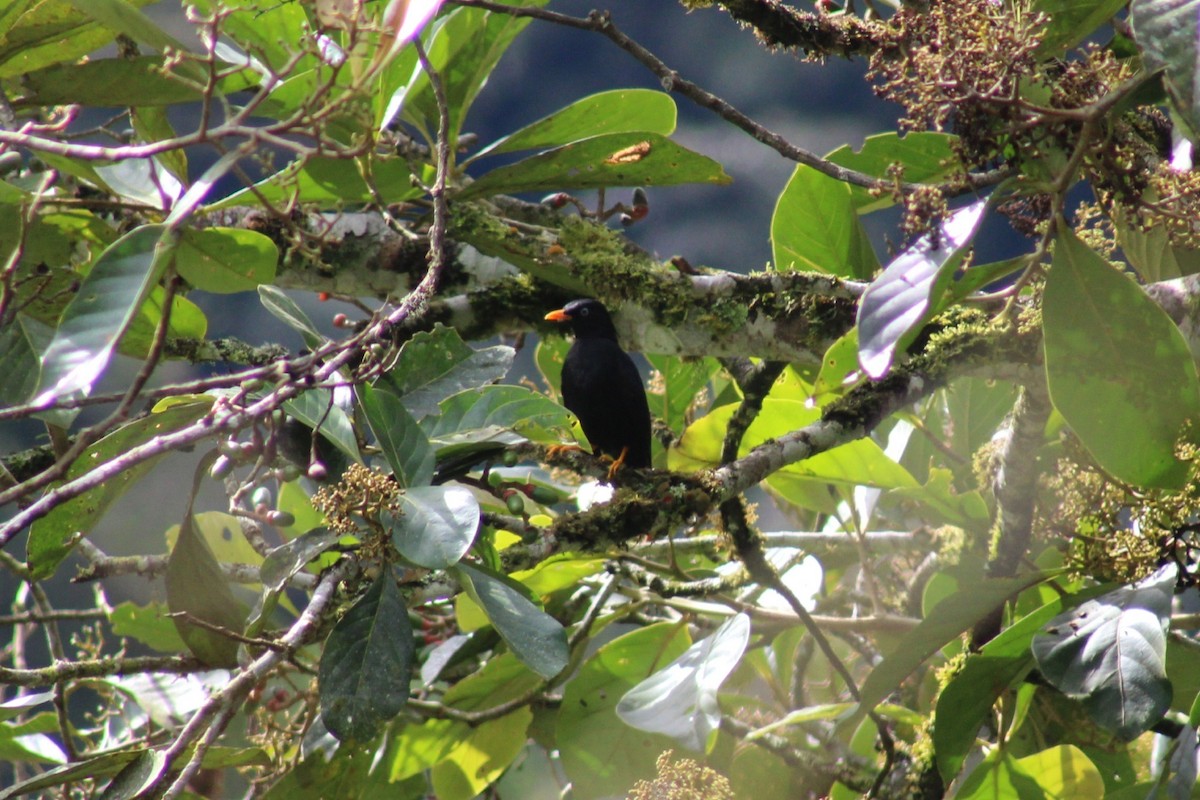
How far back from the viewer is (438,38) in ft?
7.52

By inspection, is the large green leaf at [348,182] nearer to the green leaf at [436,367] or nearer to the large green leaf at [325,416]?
the green leaf at [436,367]

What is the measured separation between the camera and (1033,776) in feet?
6.41

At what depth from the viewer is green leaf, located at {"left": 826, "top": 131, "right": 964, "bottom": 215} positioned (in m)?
2.31

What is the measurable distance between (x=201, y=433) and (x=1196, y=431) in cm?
153

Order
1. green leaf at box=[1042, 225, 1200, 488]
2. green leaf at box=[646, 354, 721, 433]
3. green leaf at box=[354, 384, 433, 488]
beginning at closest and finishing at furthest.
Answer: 1. green leaf at box=[1042, 225, 1200, 488]
2. green leaf at box=[354, 384, 433, 488]
3. green leaf at box=[646, 354, 721, 433]

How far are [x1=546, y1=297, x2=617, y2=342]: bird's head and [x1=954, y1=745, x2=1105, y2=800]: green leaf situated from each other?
137 cm

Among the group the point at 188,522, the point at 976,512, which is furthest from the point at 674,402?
the point at 188,522

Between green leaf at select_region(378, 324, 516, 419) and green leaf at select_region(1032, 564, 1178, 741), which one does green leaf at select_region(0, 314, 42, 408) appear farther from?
green leaf at select_region(1032, 564, 1178, 741)

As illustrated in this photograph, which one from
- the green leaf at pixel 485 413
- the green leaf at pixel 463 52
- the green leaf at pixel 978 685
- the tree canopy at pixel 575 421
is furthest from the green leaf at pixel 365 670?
the green leaf at pixel 463 52

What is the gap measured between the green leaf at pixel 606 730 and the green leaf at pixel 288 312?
1.09 meters

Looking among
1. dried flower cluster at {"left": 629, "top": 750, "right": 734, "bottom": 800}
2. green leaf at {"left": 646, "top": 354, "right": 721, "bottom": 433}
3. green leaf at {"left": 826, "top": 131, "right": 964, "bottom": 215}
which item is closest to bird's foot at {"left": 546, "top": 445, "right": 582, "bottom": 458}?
green leaf at {"left": 646, "top": 354, "right": 721, "bottom": 433}

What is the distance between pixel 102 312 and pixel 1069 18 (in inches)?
66.9

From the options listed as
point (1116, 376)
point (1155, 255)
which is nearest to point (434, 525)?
point (1116, 376)

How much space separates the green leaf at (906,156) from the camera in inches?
90.9
